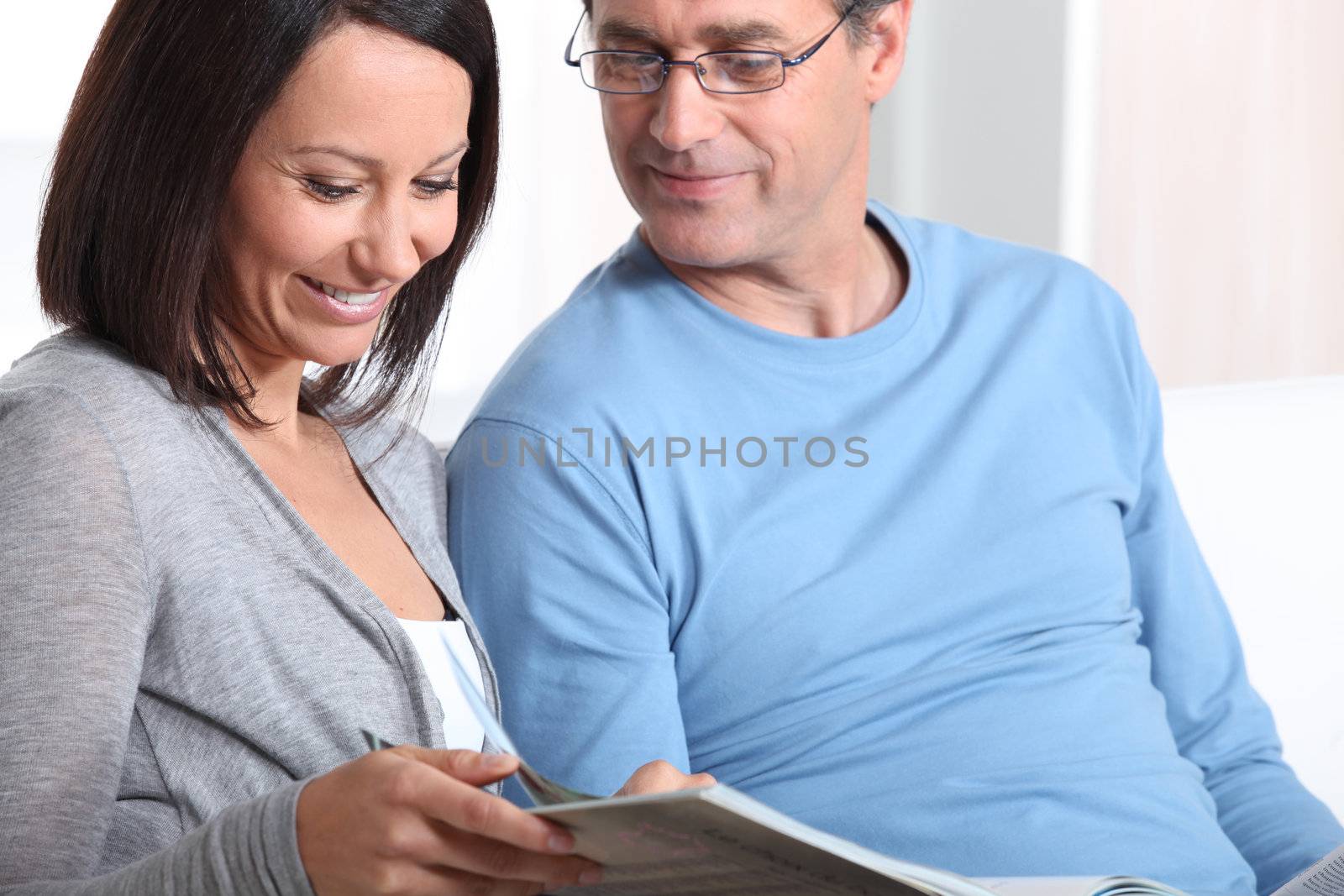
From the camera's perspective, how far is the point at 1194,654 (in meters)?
1.74

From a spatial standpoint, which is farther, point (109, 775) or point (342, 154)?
point (342, 154)

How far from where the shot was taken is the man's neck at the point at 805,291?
5.41 feet

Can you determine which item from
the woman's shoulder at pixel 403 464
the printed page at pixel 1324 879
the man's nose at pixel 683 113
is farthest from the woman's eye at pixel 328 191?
the printed page at pixel 1324 879

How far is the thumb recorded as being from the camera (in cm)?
83

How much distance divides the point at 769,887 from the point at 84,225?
730 millimetres

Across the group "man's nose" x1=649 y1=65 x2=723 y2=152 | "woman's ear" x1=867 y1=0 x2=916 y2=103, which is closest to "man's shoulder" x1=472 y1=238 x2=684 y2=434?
"man's nose" x1=649 y1=65 x2=723 y2=152

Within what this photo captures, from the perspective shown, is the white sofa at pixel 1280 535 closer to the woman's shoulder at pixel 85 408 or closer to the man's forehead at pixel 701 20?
the man's forehead at pixel 701 20

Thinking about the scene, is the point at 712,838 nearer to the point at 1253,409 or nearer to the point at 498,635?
the point at 498,635

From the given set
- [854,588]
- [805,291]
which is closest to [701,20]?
[805,291]

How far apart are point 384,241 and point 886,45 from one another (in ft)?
2.62

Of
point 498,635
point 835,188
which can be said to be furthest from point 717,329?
point 498,635

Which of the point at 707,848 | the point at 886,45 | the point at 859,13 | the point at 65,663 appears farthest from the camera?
the point at 886,45

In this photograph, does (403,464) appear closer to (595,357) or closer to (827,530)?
(595,357)

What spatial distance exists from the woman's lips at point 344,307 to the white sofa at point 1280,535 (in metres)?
1.16
